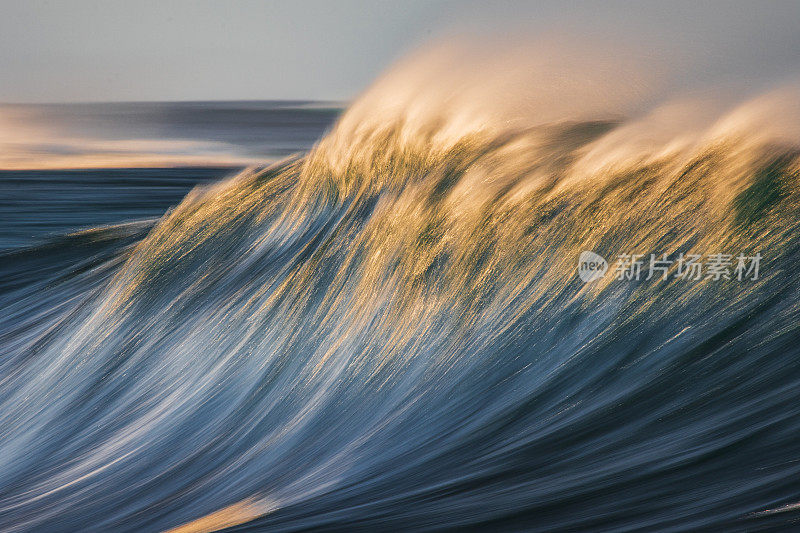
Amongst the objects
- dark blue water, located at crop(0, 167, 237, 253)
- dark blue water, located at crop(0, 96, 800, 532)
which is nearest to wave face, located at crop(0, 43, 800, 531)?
dark blue water, located at crop(0, 96, 800, 532)

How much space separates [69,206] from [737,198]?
7486 millimetres

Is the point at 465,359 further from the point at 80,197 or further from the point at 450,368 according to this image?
the point at 80,197

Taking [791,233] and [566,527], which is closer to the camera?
[566,527]

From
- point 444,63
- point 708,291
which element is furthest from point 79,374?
point 708,291

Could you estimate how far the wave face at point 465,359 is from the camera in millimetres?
1981

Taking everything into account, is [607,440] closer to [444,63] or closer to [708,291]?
[708,291]

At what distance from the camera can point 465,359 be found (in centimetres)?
247

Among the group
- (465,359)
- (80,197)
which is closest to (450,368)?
(465,359)

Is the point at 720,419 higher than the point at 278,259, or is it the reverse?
the point at 278,259

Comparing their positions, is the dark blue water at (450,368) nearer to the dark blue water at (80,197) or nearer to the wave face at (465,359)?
the wave face at (465,359)

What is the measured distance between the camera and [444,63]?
12.4ft

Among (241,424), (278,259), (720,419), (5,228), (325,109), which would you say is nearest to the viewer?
(720,419)

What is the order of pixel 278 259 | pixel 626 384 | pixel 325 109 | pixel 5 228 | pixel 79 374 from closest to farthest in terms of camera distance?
pixel 626 384, pixel 79 374, pixel 278 259, pixel 5 228, pixel 325 109

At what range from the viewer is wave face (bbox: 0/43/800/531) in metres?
1.98
